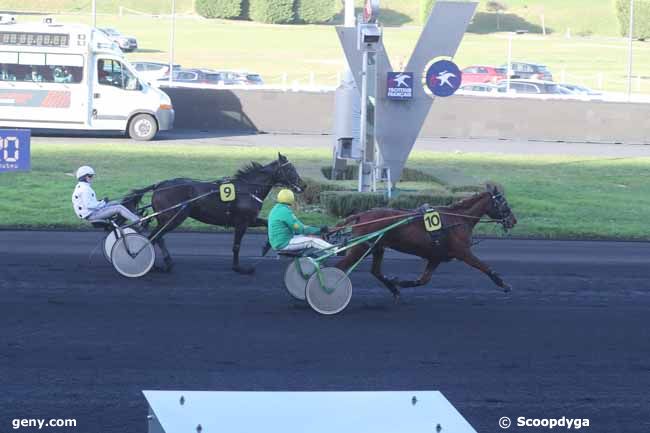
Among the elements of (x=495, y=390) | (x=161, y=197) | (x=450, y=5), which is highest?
(x=450, y=5)

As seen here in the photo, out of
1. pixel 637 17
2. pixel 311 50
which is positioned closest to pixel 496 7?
pixel 637 17

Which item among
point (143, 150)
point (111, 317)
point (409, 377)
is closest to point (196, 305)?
point (111, 317)

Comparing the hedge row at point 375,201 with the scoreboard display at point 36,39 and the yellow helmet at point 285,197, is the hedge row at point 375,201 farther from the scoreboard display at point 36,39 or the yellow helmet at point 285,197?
Answer: the scoreboard display at point 36,39

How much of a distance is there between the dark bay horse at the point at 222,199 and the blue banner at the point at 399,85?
6.03m

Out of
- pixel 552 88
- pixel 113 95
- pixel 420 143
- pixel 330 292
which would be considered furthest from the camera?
pixel 552 88

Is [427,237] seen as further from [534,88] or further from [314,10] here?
[314,10]

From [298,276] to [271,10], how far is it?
2807 inches

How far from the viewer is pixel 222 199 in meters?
12.3

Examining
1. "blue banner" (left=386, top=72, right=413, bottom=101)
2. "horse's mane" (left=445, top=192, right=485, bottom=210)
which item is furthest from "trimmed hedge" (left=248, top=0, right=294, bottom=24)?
"horse's mane" (left=445, top=192, right=485, bottom=210)

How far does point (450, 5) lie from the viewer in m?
17.7

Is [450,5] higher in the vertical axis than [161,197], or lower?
higher

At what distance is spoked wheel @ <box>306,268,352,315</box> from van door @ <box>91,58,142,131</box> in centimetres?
2053

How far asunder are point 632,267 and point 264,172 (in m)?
5.53

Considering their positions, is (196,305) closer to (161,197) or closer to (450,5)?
(161,197)
